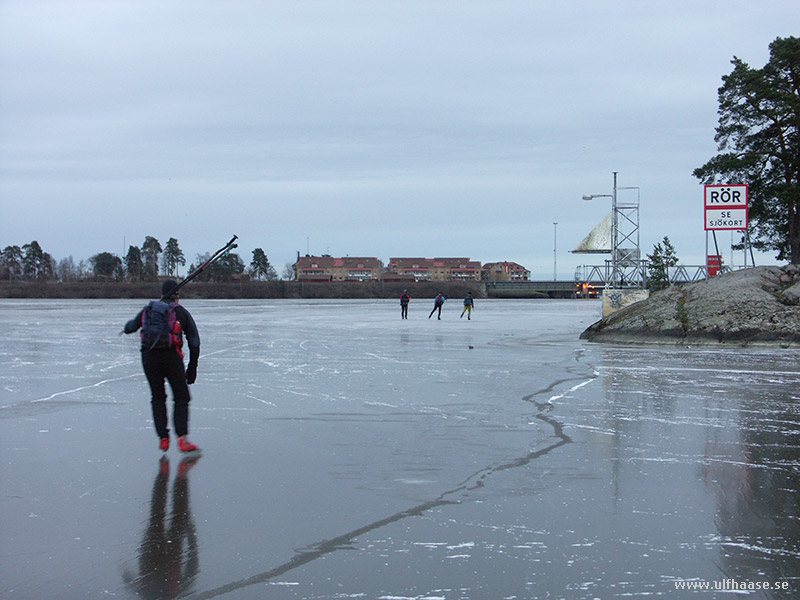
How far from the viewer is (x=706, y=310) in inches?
816

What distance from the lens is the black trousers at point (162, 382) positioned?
738cm

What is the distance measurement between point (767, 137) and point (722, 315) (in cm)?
1067

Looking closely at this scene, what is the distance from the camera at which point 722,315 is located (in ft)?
66.7

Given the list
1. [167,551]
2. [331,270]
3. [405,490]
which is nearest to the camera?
[167,551]

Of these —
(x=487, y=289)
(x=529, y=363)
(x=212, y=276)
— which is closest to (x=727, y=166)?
(x=529, y=363)

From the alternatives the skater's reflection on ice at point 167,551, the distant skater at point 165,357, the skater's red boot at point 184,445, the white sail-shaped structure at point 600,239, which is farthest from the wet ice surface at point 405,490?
the white sail-shaped structure at point 600,239

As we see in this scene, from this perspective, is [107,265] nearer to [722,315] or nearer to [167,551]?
[722,315]

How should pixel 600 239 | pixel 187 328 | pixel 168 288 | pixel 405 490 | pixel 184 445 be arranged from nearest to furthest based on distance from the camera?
1. pixel 405 490
2. pixel 184 445
3. pixel 187 328
4. pixel 168 288
5. pixel 600 239

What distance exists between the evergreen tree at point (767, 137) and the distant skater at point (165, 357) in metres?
24.1

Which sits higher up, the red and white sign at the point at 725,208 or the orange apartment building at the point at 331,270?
the orange apartment building at the point at 331,270

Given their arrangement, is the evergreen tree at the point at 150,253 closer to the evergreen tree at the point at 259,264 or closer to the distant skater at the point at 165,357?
the evergreen tree at the point at 259,264

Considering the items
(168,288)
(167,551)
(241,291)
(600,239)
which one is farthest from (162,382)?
(241,291)

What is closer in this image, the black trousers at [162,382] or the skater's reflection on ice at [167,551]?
the skater's reflection on ice at [167,551]

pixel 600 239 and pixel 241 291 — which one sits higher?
pixel 600 239
